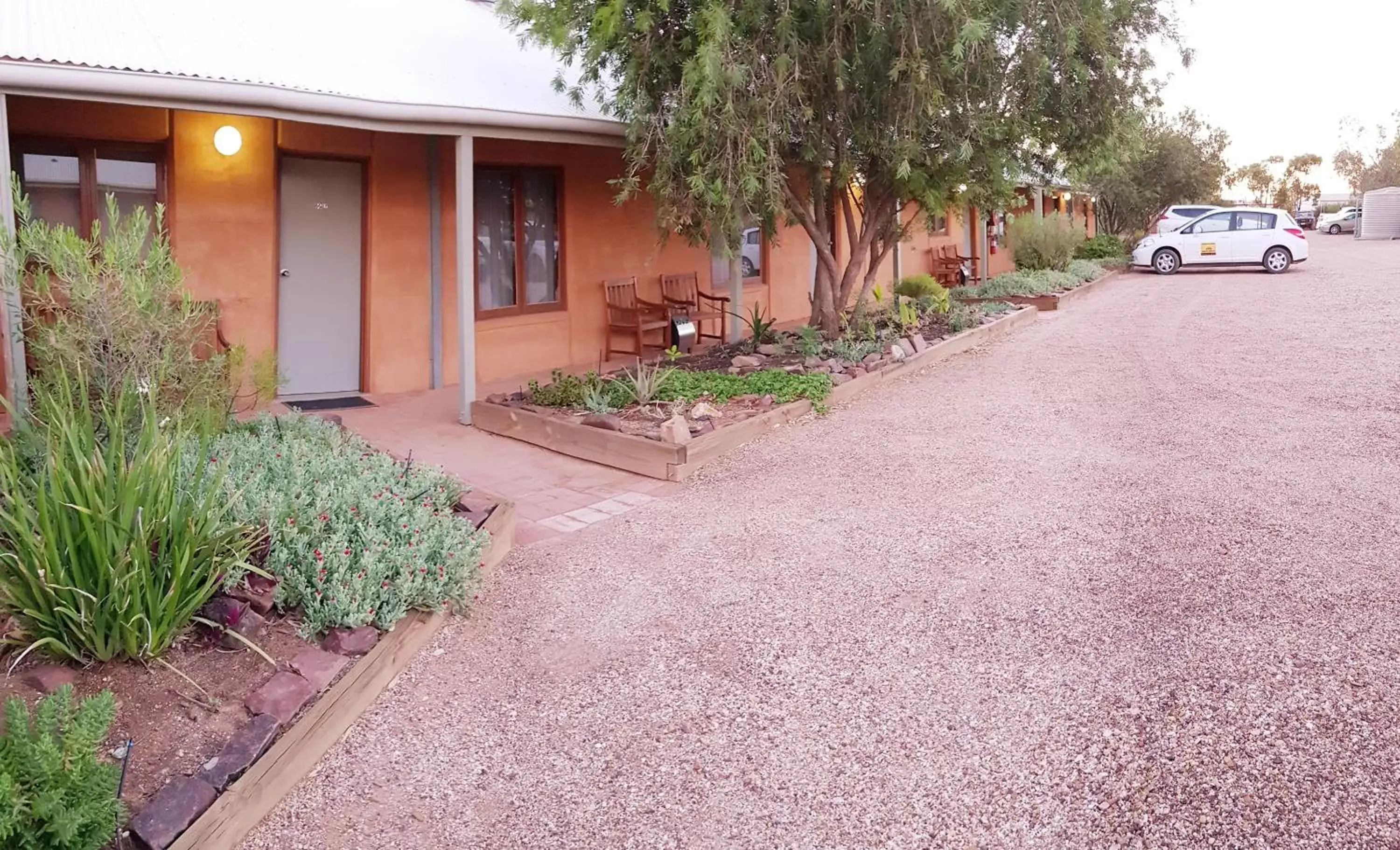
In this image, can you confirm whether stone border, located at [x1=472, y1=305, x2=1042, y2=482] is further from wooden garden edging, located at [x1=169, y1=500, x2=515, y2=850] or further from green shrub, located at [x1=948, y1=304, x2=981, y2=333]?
green shrub, located at [x1=948, y1=304, x2=981, y2=333]

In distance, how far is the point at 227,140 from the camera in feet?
25.4

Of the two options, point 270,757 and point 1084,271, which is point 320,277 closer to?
point 270,757

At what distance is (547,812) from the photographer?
9.71ft

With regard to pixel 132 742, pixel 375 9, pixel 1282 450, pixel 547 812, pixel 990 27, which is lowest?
pixel 547 812

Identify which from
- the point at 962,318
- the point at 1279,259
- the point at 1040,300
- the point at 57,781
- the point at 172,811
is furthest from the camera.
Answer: the point at 1279,259

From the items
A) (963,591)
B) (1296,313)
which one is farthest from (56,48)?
(1296,313)

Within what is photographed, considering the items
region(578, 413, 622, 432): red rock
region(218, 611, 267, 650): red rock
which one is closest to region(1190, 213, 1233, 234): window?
region(578, 413, 622, 432): red rock

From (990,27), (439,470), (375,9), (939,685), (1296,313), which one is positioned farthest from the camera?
(1296,313)

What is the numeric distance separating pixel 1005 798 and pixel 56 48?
625 cm

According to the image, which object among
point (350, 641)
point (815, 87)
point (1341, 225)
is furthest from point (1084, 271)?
point (1341, 225)

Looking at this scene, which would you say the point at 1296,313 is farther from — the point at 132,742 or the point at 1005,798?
the point at 132,742

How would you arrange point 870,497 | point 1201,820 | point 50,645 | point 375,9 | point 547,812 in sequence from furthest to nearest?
point 375,9, point 870,497, point 50,645, point 547,812, point 1201,820

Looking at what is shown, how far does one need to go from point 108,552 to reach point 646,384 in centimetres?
478

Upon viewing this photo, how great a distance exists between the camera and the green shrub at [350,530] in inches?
146
